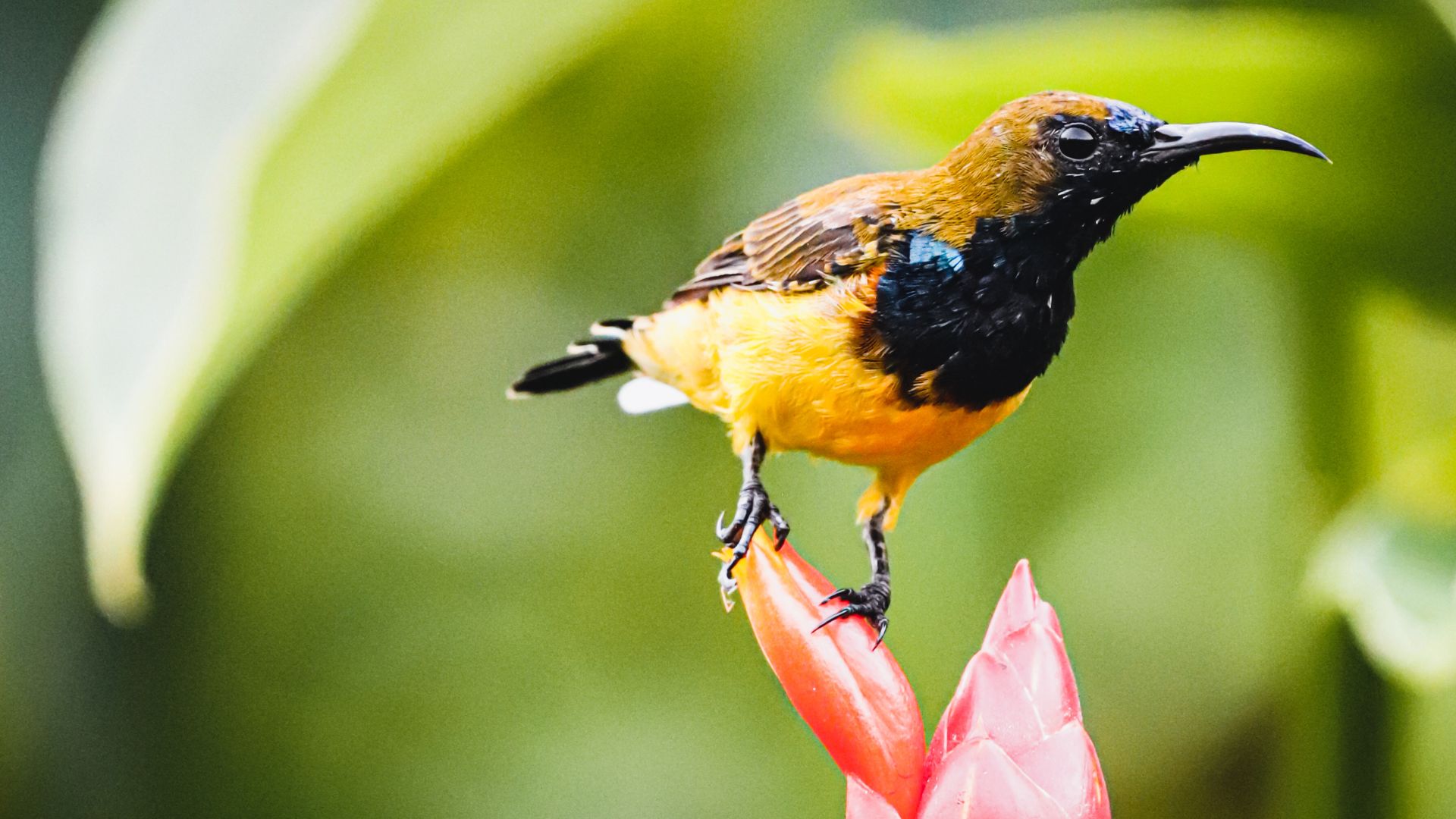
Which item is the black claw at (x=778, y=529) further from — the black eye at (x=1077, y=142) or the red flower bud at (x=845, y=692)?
the black eye at (x=1077, y=142)

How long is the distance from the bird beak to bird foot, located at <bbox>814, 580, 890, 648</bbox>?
23 centimetres

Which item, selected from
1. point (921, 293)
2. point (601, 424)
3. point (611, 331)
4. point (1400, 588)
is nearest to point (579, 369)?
point (611, 331)

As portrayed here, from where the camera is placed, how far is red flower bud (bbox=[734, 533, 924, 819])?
582 millimetres

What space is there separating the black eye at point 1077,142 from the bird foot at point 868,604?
22 cm

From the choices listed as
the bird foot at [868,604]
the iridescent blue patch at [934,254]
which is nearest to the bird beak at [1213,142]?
the iridescent blue patch at [934,254]

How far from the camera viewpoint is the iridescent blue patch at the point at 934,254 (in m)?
0.67

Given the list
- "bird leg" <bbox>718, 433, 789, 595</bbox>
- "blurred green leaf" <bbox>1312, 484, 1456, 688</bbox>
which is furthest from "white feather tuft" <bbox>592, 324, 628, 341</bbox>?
"blurred green leaf" <bbox>1312, 484, 1456, 688</bbox>

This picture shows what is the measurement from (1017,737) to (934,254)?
23 cm

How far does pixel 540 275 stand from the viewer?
2186 mm

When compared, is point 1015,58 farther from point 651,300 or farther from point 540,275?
point 540,275

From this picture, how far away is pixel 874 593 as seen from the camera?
71cm

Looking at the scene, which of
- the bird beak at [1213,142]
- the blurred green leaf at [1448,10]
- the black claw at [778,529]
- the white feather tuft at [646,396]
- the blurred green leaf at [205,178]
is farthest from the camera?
the blurred green leaf at [1448,10]

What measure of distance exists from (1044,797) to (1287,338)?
1.01 m

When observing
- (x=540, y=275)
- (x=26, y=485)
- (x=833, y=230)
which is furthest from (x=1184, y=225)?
(x=26, y=485)
